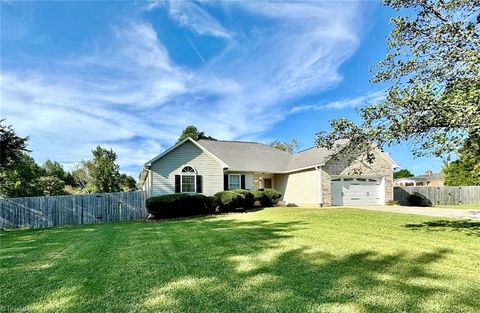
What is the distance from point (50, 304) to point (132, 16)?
9.87 metres

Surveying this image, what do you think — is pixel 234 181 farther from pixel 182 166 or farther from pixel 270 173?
pixel 182 166

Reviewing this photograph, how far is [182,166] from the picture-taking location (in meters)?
19.4

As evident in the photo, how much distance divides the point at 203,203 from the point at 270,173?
8.51 m

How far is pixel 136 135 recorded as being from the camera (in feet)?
89.6

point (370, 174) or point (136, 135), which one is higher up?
point (136, 135)

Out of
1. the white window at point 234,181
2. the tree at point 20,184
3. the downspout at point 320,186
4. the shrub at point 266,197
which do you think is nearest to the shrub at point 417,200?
the downspout at point 320,186

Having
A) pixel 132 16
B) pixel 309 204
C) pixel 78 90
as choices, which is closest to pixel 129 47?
pixel 132 16

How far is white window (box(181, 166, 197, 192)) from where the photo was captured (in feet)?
63.6

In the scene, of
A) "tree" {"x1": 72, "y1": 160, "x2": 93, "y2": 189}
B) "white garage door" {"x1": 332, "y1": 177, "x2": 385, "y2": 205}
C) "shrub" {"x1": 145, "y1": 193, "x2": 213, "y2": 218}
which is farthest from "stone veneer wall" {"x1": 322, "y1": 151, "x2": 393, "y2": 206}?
"tree" {"x1": 72, "y1": 160, "x2": 93, "y2": 189}

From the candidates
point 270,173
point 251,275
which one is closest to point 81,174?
point 270,173

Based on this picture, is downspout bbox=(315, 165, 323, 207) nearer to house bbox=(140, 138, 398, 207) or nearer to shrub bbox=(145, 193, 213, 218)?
house bbox=(140, 138, 398, 207)

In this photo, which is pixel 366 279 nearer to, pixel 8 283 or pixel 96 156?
pixel 8 283

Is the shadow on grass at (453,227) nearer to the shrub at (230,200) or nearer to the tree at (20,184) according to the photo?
the shrub at (230,200)

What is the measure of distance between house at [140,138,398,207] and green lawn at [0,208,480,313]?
10567mm
